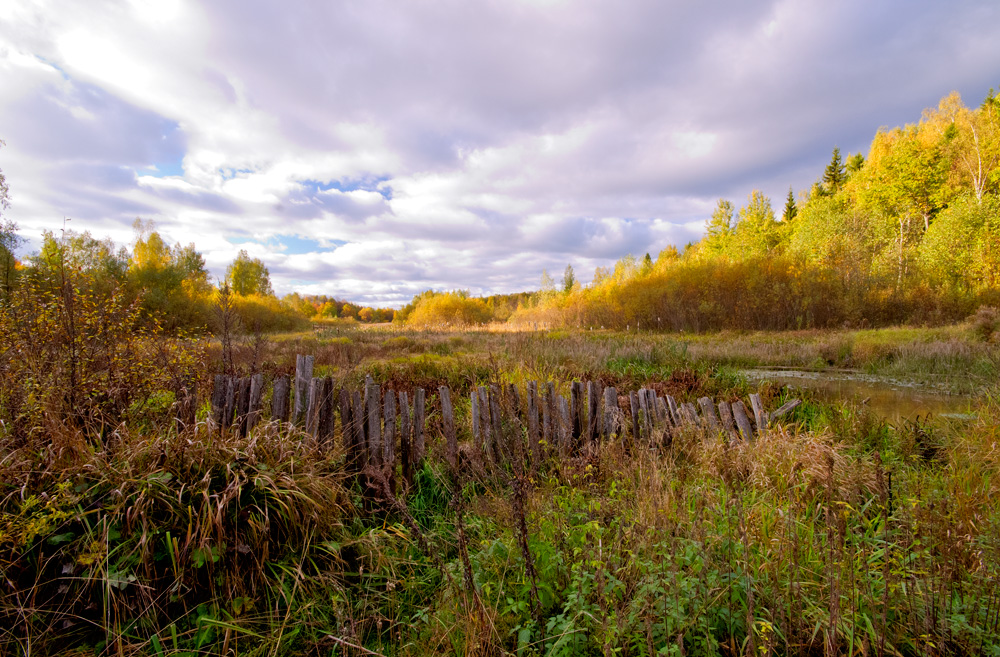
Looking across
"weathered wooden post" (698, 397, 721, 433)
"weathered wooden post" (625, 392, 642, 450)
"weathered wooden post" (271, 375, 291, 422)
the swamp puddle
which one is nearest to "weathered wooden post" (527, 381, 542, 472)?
"weathered wooden post" (625, 392, 642, 450)

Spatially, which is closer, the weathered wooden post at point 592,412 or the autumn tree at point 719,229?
the weathered wooden post at point 592,412

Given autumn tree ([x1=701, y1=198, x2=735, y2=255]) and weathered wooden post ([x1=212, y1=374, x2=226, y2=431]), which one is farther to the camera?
autumn tree ([x1=701, y1=198, x2=735, y2=255])

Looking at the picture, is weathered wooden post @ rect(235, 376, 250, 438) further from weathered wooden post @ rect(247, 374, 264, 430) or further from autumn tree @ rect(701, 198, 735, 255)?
autumn tree @ rect(701, 198, 735, 255)

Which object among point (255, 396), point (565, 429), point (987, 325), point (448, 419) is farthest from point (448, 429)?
point (987, 325)

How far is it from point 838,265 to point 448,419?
25852 mm

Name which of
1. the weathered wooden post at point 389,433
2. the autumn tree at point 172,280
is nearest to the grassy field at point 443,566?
the weathered wooden post at point 389,433

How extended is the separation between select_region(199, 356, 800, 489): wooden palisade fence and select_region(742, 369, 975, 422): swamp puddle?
3792mm

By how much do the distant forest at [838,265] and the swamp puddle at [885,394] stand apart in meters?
11.5

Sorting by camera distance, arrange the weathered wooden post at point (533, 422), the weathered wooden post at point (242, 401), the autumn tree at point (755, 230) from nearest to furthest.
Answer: the weathered wooden post at point (242, 401) → the weathered wooden post at point (533, 422) → the autumn tree at point (755, 230)

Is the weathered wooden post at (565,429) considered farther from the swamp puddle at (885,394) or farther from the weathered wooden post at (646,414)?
the swamp puddle at (885,394)

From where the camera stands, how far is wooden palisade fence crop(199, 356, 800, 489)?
12.0ft

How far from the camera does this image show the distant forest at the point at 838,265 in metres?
19.3

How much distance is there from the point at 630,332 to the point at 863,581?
23.5 meters

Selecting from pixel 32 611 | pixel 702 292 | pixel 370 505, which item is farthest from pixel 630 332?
pixel 32 611
